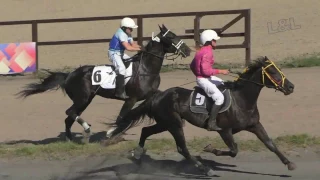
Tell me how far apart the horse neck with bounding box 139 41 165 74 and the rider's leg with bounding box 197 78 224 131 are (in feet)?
7.46

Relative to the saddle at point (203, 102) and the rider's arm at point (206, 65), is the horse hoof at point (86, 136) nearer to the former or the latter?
the saddle at point (203, 102)

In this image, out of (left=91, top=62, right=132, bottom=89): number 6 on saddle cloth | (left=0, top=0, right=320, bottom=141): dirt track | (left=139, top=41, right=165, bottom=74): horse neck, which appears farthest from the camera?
(left=0, top=0, right=320, bottom=141): dirt track

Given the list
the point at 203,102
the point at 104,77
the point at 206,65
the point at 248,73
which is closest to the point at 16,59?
the point at 104,77

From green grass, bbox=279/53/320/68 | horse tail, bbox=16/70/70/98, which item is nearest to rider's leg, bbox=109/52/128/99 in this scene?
horse tail, bbox=16/70/70/98

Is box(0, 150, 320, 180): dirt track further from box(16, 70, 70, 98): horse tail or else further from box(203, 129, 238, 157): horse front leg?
box(16, 70, 70, 98): horse tail

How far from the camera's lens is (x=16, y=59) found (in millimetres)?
19250

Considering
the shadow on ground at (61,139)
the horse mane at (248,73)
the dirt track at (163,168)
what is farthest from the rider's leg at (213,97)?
the shadow on ground at (61,139)

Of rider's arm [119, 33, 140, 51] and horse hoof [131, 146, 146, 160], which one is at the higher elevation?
rider's arm [119, 33, 140, 51]

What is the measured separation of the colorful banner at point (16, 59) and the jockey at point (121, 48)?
8.50 m

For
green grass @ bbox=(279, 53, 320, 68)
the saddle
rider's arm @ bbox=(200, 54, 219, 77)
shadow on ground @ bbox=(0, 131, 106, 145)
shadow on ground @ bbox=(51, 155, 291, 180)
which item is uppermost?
rider's arm @ bbox=(200, 54, 219, 77)

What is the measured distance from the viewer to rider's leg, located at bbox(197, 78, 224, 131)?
880cm

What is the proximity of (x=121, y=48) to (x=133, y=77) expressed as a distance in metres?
0.59

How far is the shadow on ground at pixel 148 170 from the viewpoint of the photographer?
9188 mm

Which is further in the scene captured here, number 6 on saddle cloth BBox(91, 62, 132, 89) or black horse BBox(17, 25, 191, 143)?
number 6 on saddle cloth BBox(91, 62, 132, 89)
